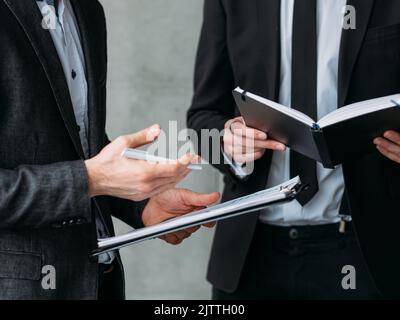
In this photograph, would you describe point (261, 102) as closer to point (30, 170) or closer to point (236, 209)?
point (236, 209)

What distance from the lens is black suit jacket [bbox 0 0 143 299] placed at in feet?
4.14

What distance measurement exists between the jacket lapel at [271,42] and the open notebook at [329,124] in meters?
0.32

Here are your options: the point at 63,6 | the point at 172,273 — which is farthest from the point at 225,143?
the point at 172,273

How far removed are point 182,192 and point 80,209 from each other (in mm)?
269

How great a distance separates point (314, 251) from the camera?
6.54 ft

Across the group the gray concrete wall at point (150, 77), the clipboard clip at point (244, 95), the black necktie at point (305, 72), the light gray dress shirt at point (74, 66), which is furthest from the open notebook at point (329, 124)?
the gray concrete wall at point (150, 77)

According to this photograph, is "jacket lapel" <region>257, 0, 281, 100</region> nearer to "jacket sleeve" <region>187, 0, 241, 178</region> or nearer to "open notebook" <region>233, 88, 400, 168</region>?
"jacket sleeve" <region>187, 0, 241, 178</region>

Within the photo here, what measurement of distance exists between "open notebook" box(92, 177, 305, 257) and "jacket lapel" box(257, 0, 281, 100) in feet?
2.56

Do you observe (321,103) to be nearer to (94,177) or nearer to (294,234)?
(294,234)

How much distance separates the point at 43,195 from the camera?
4.16 feet

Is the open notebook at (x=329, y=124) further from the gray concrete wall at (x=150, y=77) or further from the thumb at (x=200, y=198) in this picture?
the gray concrete wall at (x=150, y=77)

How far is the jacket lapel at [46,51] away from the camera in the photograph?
1.28m

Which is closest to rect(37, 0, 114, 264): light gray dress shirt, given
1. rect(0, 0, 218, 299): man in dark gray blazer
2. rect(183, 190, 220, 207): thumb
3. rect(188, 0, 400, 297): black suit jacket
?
rect(0, 0, 218, 299): man in dark gray blazer

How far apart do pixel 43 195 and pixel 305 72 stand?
937 millimetres
